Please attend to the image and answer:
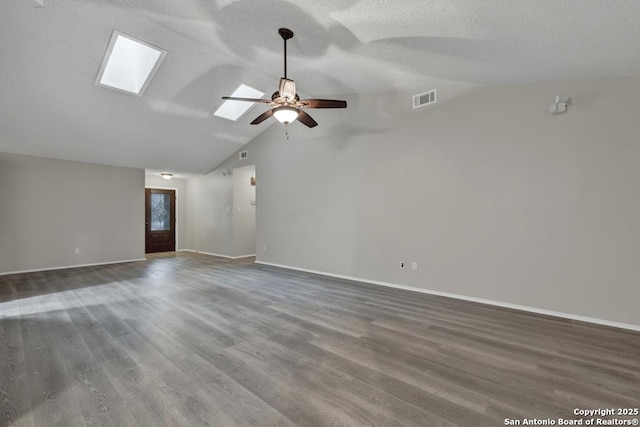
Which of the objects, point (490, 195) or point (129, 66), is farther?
point (129, 66)

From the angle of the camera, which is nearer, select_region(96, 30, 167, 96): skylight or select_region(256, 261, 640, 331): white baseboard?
select_region(256, 261, 640, 331): white baseboard

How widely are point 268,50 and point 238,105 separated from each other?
2466mm

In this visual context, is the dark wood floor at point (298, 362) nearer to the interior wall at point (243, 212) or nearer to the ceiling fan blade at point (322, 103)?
the ceiling fan blade at point (322, 103)

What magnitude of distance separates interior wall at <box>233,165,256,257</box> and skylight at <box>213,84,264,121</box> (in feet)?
5.73

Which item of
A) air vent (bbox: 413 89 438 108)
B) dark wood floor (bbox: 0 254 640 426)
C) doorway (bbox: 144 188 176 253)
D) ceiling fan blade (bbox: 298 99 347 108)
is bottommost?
dark wood floor (bbox: 0 254 640 426)

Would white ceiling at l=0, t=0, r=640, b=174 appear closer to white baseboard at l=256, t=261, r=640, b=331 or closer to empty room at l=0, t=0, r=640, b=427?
empty room at l=0, t=0, r=640, b=427

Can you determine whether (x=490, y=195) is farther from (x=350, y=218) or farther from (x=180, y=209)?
(x=180, y=209)

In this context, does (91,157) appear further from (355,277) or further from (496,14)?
(496,14)

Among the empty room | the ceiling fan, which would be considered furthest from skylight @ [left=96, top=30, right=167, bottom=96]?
the ceiling fan

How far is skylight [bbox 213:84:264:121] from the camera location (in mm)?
5711

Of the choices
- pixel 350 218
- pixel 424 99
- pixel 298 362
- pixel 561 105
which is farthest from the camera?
pixel 350 218

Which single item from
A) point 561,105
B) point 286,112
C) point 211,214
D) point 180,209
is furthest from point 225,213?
point 561,105

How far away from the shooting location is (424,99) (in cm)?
459

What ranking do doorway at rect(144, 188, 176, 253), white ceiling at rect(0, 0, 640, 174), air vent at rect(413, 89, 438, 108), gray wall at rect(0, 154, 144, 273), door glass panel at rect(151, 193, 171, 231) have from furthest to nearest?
1. door glass panel at rect(151, 193, 171, 231)
2. doorway at rect(144, 188, 176, 253)
3. gray wall at rect(0, 154, 144, 273)
4. air vent at rect(413, 89, 438, 108)
5. white ceiling at rect(0, 0, 640, 174)
